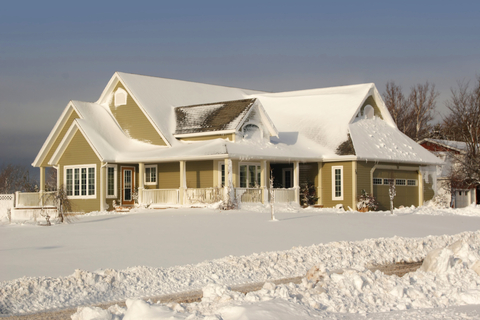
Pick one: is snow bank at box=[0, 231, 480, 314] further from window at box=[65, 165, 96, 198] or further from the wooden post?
window at box=[65, 165, 96, 198]

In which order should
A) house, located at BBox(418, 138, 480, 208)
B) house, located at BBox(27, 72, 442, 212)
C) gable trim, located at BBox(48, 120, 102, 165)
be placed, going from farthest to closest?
1. house, located at BBox(418, 138, 480, 208)
2. gable trim, located at BBox(48, 120, 102, 165)
3. house, located at BBox(27, 72, 442, 212)

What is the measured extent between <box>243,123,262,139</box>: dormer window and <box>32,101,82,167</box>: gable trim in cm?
908

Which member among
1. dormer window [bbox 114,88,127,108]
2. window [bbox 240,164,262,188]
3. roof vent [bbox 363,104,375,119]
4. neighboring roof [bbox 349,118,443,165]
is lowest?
window [bbox 240,164,262,188]

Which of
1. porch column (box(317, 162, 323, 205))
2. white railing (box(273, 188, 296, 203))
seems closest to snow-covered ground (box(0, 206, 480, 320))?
white railing (box(273, 188, 296, 203))

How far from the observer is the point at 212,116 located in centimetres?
2906

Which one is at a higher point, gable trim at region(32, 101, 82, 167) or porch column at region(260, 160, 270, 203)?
gable trim at region(32, 101, 82, 167)

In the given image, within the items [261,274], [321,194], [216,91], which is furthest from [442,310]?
[216,91]

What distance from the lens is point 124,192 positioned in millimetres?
29219

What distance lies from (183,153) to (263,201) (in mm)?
4152

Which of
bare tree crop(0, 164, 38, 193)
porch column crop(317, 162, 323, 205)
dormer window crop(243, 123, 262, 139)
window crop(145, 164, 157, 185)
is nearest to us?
dormer window crop(243, 123, 262, 139)

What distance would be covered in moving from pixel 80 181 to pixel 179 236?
13916 millimetres

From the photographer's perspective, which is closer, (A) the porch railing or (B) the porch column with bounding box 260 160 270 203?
(B) the porch column with bounding box 260 160 270 203

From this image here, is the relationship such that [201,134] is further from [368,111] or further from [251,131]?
[368,111]

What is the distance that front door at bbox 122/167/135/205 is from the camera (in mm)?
29234
